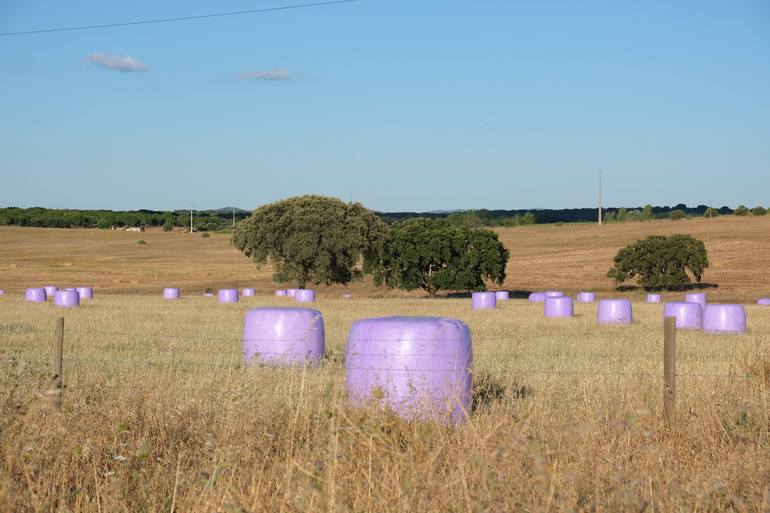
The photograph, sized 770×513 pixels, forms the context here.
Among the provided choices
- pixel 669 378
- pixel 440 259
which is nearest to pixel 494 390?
pixel 669 378

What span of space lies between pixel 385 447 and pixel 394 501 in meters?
1.29

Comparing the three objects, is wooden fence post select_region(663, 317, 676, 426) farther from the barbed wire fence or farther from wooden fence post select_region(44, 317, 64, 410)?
wooden fence post select_region(44, 317, 64, 410)

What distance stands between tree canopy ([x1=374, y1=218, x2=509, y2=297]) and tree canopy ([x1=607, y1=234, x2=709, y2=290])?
709 cm

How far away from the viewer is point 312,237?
2111 inches

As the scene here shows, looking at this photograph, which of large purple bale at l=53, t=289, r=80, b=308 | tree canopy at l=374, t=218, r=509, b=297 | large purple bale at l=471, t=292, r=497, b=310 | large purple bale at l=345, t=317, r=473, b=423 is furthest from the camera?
tree canopy at l=374, t=218, r=509, b=297

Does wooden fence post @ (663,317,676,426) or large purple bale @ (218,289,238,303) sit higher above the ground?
wooden fence post @ (663,317,676,426)

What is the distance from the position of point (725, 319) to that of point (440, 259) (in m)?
31.6

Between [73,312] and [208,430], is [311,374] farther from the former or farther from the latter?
[73,312]

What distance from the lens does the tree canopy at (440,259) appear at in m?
53.3

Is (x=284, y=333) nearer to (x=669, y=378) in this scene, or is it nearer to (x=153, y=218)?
(x=669, y=378)

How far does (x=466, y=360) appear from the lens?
29.9 ft

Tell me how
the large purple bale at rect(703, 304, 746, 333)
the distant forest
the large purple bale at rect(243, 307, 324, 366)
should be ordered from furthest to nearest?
the distant forest, the large purple bale at rect(703, 304, 746, 333), the large purple bale at rect(243, 307, 324, 366)

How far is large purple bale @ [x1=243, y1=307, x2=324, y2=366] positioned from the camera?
14.8 metres

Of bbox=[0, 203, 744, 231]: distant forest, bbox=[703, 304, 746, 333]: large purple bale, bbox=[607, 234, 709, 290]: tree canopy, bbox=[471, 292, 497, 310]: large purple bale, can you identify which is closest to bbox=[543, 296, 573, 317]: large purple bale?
bbox=[471, 292, 497, 310]: large purple bale
